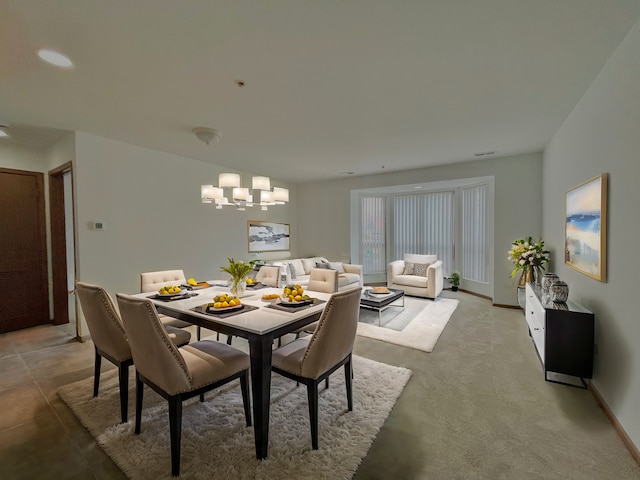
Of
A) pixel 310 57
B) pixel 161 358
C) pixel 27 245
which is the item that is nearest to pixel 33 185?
pixel 27 245

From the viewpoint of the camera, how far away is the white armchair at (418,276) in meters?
5.36

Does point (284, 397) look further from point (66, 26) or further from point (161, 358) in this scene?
point (66, 26)

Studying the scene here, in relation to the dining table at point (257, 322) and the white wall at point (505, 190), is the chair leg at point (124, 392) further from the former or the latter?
the white wall at point (505, 190)

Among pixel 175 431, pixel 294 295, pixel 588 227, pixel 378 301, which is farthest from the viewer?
pixel 378 301

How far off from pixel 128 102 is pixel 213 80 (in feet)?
3.32

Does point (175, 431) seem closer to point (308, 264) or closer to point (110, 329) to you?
point (110, 329)

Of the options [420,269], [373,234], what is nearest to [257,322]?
[420,269]

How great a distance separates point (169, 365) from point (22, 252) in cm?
413

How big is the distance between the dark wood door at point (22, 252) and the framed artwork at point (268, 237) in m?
3.16

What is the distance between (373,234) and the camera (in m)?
7.34

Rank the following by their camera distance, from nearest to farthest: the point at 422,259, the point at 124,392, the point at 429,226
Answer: the point at 124,392
the point at 422,259
the point at 429,226

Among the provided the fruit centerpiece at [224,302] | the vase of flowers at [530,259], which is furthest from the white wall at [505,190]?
the fruit centerpiece at [224,302]

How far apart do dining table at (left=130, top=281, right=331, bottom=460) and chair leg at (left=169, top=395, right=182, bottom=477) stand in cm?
42

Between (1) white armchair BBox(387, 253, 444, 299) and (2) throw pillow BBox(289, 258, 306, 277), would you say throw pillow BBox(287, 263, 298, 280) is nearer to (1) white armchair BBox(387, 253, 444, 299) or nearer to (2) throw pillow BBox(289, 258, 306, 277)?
(2) throw pillow BBox(289, 258, 306, 277)
